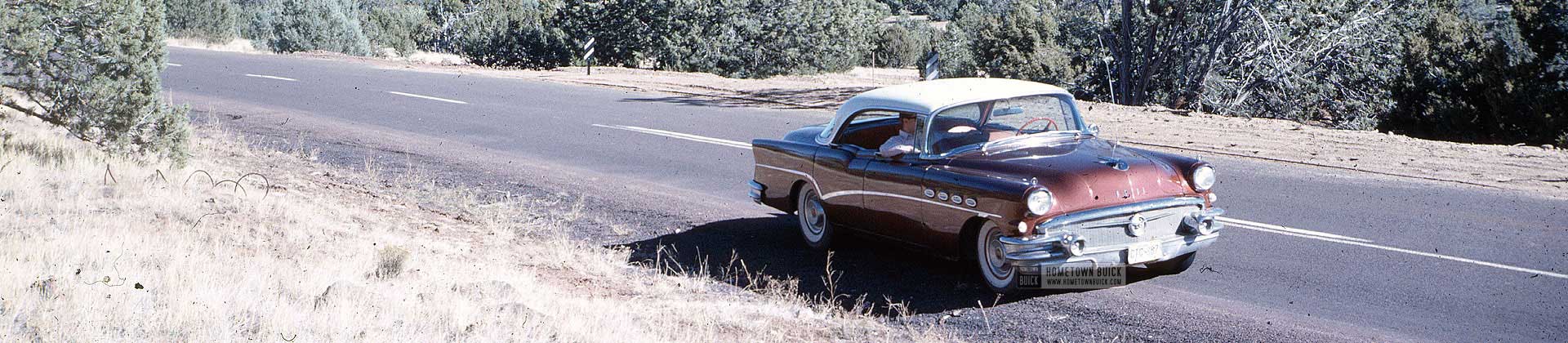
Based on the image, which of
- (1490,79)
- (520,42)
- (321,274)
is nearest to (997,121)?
(321,274)

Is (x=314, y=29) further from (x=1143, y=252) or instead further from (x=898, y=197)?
(x=1143, y=252)

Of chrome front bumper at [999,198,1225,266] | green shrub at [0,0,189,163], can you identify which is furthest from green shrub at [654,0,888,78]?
chrome front bumper at [999,198,1225,266]

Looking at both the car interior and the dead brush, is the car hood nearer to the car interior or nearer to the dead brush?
the car interior

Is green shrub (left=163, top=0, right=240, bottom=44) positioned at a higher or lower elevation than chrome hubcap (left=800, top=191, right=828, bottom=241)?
lower

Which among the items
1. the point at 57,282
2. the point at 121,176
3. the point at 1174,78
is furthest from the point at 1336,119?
the point at 57,282

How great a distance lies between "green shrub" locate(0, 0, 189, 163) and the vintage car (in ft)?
20.0

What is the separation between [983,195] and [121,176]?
24.0ft

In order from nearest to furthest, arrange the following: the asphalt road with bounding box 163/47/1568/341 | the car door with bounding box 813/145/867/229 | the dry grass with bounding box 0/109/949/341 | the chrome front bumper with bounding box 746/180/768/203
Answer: the dry grass with bounding box 0/109/949/341 < the asphalt road with bounding box 163/47/1568/341 < the car door with bounding box 813/145/867/229 < the chrome front bumper with bounding box 746/180/768/203

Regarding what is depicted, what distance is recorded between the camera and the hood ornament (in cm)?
674

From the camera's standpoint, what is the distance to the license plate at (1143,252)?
6.58 meters

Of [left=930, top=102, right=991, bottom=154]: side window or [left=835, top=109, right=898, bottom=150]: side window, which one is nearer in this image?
[left=930, top=102, right=991, bottom=154]: side window

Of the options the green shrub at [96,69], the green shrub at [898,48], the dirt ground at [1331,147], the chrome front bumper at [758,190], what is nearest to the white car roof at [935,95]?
the chrome front bumper at [758,190]

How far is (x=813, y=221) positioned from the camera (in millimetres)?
8500

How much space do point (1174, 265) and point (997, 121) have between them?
137 cm
